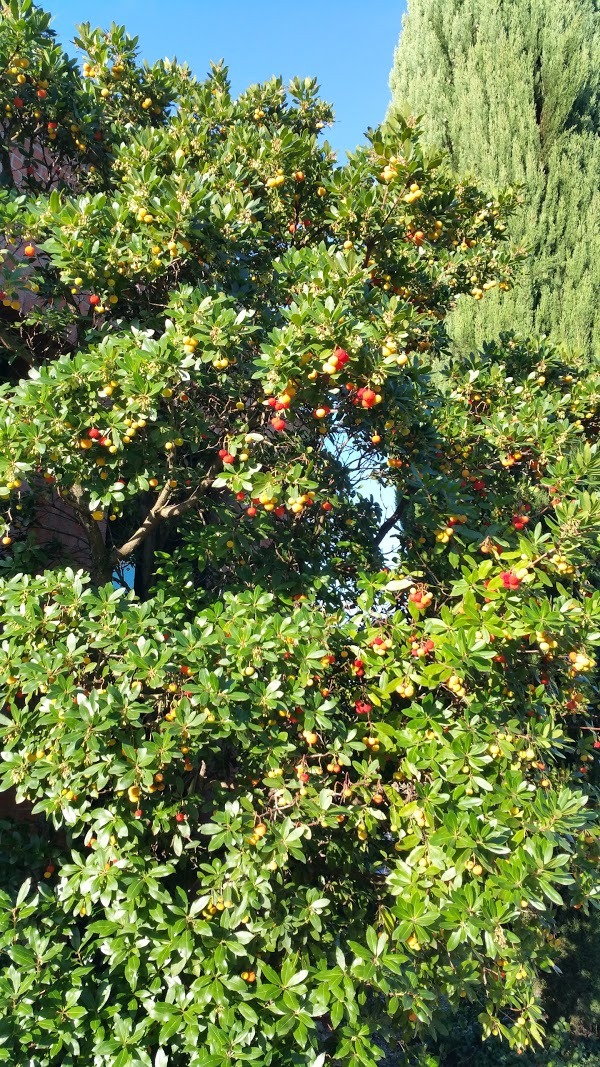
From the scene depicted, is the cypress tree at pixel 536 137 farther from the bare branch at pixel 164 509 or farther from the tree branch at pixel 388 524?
the bare branch at pixel 164 509

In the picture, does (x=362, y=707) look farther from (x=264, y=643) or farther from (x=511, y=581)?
(x=511, y=581)

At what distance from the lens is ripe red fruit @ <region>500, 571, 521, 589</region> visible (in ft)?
9.25

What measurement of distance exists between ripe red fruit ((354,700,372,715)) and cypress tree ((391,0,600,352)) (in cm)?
485

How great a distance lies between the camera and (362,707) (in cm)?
311

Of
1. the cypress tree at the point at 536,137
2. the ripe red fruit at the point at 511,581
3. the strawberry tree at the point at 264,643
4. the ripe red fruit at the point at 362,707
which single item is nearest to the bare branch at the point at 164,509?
the strawberry tree at the point at 264,643

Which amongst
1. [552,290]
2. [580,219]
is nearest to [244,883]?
[552,290]

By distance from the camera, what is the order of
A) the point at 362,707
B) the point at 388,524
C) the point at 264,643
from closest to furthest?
the point at 264,643
the point at 362,707
the point at 388,524

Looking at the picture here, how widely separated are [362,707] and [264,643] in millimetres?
651

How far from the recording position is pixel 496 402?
4184mm

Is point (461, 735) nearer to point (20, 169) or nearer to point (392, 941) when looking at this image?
point (392, 941)

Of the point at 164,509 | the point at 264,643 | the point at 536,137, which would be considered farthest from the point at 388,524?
the point at 536,137

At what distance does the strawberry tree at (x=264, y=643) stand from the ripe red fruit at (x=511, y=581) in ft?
0.14

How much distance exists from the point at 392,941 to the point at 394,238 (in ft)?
11.2

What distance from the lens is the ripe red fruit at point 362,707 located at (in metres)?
3.10
